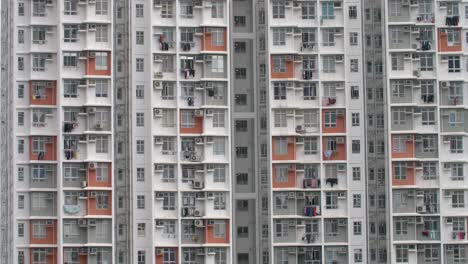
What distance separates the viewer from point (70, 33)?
88.3 metres

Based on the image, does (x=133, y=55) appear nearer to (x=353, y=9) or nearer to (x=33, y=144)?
(x=33, y=144)

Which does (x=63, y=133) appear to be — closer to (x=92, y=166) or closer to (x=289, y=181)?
(x=92, y=166)

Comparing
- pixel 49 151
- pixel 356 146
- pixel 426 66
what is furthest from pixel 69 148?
pixel 426 66

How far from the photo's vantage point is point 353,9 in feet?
298

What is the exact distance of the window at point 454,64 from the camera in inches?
3546

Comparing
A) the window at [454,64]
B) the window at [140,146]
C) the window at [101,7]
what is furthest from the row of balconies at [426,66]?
the window at [101,7]

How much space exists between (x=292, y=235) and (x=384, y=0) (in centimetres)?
1517

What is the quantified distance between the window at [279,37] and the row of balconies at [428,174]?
32.2 ft

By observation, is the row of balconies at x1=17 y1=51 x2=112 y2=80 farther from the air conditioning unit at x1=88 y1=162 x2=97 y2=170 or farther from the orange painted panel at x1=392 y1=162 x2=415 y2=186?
the orange painted panel at x1=392 y1=162 x2=415 y2=186

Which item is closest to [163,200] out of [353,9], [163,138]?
[163,138]

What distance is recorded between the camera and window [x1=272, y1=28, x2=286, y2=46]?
89.4 metres

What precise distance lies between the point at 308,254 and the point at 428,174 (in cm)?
863

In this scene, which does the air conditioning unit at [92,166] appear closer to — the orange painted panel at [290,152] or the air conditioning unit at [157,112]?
the air conditioning unit at [157,112]

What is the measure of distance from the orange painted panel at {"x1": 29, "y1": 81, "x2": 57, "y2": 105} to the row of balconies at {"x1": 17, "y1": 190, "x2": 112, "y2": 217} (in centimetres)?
531
